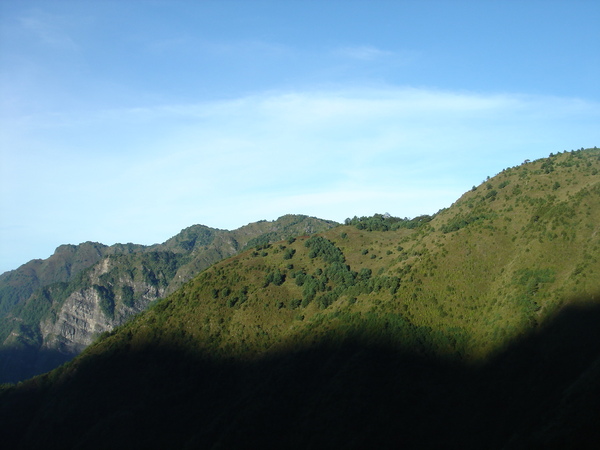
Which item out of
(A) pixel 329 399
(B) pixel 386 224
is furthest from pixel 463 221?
(A) pixel 329 399

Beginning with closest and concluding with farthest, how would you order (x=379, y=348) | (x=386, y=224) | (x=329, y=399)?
(x=329, y=399) → (x=379, y=348) → (x=386, y=224)

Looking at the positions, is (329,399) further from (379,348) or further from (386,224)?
(386,224)

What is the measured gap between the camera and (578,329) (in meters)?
74.0

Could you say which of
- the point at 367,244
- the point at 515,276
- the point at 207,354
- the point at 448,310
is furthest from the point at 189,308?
the point at 515,276

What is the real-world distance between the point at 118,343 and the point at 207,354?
26917 millimetres

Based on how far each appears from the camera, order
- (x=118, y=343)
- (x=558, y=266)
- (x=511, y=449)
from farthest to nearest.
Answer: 1. (x=118, y=343)
2. (x=558, y=266)
3. (x=511, y=449)

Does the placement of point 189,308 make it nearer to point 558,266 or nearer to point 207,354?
point 207,354

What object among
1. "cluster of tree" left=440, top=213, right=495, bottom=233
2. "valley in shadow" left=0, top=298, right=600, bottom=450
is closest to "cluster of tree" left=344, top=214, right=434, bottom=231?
"cluster of tree" left=440, top=213, right=495, bottom=233

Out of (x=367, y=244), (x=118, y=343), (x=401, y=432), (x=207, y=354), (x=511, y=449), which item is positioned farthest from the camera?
(x=367, y=244)

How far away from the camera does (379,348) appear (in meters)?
91.1

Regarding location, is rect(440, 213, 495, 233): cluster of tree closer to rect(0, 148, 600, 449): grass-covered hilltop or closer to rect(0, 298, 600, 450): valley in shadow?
rect(0, 148, 600, 449): grass-covered hilltop

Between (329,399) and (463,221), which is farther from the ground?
(463,221)

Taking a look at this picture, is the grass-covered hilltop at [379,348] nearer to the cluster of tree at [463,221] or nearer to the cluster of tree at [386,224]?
the cluster of tree at [463,221]

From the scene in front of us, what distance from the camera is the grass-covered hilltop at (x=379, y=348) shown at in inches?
2876
